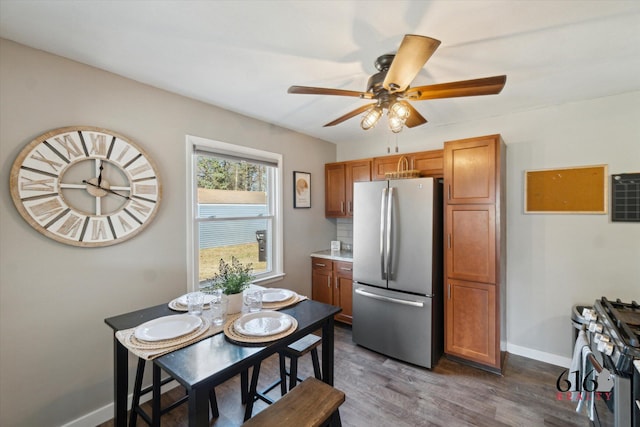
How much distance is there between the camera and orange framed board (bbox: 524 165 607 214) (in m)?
2.41

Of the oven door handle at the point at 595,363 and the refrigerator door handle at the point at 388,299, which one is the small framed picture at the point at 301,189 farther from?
the oven door handle at the point at 595,363

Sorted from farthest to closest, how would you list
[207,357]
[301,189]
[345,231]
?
[345,231], [301,189], [207,357]

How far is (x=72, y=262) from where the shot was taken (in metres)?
1.80

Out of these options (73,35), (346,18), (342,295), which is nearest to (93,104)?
(73,35)

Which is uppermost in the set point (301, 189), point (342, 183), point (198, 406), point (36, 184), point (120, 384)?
point (342, 183)

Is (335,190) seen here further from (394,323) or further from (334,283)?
(394,323)

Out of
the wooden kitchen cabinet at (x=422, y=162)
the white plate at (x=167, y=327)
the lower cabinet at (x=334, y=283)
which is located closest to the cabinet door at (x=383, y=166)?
the wooden kitchen cabinet at (x=422, y=162)

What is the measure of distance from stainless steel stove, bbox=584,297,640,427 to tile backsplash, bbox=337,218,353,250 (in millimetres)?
2644

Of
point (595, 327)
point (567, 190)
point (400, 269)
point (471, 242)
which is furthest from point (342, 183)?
point (595, 327)

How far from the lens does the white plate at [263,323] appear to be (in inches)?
54.4

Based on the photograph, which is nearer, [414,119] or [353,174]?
[414,119]

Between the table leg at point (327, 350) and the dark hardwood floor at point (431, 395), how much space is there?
517mm

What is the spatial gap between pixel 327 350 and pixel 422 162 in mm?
2318

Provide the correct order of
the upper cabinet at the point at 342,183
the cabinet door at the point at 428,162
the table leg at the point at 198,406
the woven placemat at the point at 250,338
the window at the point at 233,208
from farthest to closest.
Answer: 1. the upper cabinet at the point at 342,183
2. the cabinet door at the point at 428,162
3. the window at the point at 233,208
4. the woven placemat at the point at 250,338
5. the table leg at the point at 198,406
